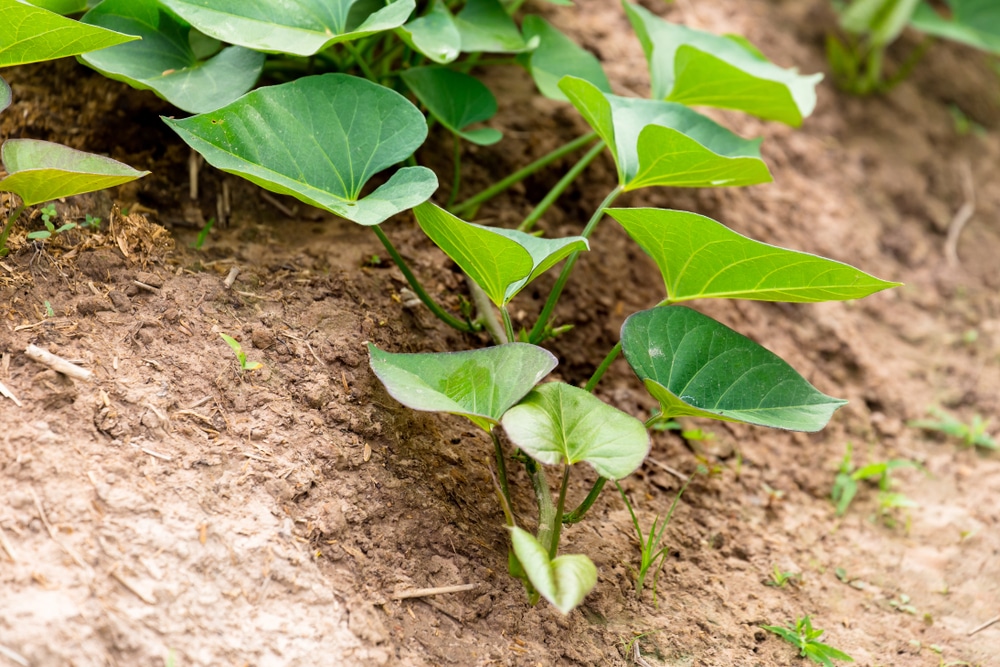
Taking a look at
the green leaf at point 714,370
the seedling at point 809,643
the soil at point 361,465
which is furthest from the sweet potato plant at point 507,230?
the seedling at point 809,643

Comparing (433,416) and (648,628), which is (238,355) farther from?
(648,628)

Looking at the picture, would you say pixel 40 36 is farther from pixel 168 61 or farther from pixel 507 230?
pixel 507 230

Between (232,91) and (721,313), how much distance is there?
114 centimetres

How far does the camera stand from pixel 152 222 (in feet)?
4.54

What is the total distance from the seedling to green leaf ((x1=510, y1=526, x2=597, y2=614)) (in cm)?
42

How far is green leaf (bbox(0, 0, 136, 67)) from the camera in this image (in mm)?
1086

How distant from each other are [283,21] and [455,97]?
0.37 m

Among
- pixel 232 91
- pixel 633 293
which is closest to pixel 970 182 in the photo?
pixel 633 293

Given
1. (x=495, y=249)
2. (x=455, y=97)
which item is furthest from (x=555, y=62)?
(x=495, y=249)

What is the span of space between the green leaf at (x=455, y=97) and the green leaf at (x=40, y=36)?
536 mm

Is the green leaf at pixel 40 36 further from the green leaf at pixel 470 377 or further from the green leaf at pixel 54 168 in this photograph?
the green leaf at pixel 470 377

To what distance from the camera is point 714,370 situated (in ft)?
3.91

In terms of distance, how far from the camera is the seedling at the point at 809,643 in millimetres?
1180

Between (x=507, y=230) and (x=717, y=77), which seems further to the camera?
(x=717, y=77)
